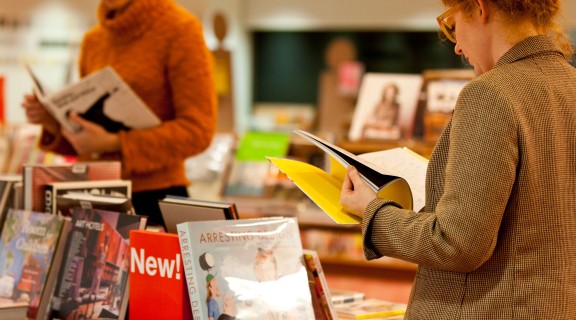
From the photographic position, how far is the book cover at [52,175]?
7.50 ft

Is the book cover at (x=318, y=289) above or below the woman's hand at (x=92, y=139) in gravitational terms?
below

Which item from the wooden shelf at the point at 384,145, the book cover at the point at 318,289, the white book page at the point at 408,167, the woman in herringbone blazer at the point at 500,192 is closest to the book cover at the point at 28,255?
the book cover at the point at 318,289

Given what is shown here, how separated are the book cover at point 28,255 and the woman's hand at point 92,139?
1.30 feet

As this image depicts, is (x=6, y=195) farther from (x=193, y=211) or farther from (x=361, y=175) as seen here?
(x=361, y=175)

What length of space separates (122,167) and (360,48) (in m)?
8.39

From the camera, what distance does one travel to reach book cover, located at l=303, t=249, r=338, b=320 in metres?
1.94

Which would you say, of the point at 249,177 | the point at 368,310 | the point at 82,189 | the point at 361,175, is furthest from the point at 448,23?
the point at 249,177

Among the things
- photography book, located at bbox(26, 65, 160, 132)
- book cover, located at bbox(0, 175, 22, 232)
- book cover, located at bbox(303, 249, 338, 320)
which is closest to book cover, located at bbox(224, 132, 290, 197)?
photography book, located at bbox(26, 65, 160, 132)

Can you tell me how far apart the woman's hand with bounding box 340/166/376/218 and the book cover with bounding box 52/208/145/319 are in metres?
0.62

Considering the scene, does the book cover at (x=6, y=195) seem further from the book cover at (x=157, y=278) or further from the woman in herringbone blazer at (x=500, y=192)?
the woman in herringbone blazer at (x=500, y=192)

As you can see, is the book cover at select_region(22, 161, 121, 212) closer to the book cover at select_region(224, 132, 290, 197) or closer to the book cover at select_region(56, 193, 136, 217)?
the book cover at select_region(56, 193, 136, 217)

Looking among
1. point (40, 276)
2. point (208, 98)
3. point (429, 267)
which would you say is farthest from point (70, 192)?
point (429, 267)

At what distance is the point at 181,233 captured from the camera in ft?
5.89

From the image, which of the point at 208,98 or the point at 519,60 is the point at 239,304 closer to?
the point at 519,60
